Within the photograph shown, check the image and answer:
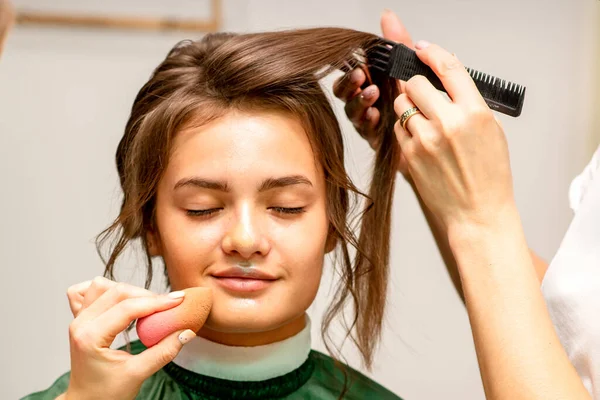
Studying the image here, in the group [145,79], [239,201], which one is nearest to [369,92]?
[239,201]

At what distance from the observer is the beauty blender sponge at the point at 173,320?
0.76 metres

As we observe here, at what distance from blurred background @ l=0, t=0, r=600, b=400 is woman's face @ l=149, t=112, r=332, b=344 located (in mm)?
311

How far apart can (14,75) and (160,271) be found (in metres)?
0.43

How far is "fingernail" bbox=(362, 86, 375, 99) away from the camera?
3.18 ft

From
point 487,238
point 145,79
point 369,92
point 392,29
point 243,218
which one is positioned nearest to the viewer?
point 487,238

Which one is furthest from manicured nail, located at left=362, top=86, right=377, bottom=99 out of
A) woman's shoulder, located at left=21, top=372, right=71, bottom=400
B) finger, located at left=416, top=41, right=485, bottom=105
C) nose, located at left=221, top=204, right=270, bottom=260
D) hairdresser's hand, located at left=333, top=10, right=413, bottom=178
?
woman's shoulder, located at left=21, top=372, right=71, bottom=400

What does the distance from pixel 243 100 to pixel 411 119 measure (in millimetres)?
221

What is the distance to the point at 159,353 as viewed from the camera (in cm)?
74

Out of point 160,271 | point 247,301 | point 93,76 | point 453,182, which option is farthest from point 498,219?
point 93,76

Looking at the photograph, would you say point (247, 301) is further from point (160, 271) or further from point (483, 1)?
point (483, 1)

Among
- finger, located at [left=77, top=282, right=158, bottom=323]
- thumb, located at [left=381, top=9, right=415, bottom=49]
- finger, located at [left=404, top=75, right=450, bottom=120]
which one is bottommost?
finger, located at [left=77, top=282, right=158, bottom=323]

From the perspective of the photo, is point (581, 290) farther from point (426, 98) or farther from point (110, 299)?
point (110, 299)

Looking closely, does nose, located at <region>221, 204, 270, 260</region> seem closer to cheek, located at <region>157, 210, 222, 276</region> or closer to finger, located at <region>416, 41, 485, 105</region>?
cheek, located at <region>157, 210, 222, 276</region>

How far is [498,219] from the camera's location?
0.74m
